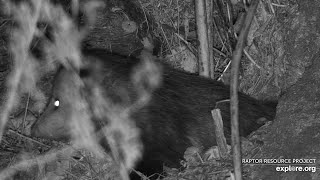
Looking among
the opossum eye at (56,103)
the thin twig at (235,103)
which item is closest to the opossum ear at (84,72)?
the opossum eye at (56,103)

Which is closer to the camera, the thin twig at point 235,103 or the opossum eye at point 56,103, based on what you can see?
the thin twig at point 235,103

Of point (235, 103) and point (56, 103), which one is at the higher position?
point (235, 103)

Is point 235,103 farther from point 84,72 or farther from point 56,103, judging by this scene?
point 56,103

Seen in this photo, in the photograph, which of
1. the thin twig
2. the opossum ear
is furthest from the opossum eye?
the thin twig

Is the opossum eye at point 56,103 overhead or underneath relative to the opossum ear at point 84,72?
underneath

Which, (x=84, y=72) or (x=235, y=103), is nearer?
(x=235, y=103)

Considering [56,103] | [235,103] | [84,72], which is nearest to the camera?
[235,103]

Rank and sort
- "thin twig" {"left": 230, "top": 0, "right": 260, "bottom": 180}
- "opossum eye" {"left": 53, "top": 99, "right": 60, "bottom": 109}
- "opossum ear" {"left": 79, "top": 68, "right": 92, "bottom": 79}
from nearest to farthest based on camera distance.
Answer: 1. "thin twig" {"left": 230, "top": 0, "right": 260, "bottom": 180}
2. "opossum ear" {"left": 79, "top": 68, "right": 92, "bottom": 79}
3. "opossum eye" {"left": 53, "top": 99, "right": 60, "bottom": 109}

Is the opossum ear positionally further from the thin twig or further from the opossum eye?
the thin twig

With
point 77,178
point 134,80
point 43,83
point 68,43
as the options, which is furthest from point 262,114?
point 43,83

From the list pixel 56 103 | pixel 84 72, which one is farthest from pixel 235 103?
pixel 56 103

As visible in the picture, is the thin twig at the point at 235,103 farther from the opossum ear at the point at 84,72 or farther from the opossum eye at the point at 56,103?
the opossum eye at the point at 56,103

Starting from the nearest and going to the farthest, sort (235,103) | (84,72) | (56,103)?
(235,103) < (84,72) < (56,103)

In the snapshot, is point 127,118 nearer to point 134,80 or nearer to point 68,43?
point 134,80
